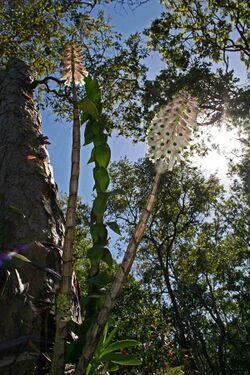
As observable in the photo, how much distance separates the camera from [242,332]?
24.1 meters

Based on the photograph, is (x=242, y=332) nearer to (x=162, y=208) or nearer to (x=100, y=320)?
(x=162, y=208)

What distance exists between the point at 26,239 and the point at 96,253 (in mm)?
439

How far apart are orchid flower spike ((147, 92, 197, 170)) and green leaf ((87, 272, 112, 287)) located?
90 centimetres

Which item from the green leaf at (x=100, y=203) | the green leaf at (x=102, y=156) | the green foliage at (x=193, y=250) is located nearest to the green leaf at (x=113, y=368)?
the green leaf at (x=100, y=203)

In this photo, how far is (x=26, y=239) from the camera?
7.25 ft

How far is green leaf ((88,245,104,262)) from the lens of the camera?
206 cm

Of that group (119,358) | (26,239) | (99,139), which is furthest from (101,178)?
(119,358)

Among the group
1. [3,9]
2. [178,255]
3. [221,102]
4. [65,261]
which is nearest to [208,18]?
[221,102]

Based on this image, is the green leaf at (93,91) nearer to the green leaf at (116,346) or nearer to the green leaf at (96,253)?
the green leaf at (96,253)

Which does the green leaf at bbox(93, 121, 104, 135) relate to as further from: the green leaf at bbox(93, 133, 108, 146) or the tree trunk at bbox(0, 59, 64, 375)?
the tree trunk at bbox(0, 59, 64, 375)

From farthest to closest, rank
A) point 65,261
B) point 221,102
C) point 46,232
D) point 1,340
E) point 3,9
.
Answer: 1. point 221,102
2. point 3,9
3. point 46,232
4. point 1,340
5. point 65,261

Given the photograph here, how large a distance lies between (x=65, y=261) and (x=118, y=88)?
404 inches

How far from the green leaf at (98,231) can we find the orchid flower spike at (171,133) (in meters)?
0.89

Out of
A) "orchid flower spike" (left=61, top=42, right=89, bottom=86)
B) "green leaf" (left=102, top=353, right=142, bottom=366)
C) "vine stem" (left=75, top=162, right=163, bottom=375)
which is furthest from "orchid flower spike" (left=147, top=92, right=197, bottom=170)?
"green leaf" (left=102, top=353, right=142, bottom=366)
